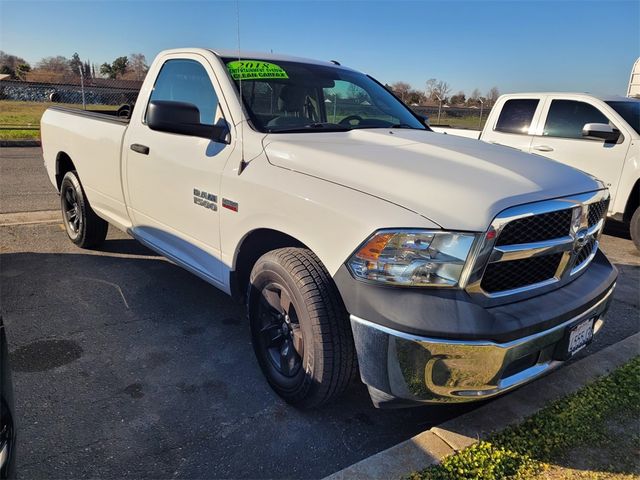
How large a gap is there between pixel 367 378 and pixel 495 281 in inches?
27.8

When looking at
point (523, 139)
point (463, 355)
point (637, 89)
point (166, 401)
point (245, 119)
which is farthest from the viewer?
point (637, 89)

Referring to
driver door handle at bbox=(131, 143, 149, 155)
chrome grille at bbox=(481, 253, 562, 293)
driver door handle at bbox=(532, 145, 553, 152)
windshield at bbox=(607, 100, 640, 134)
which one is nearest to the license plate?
chrome grille at bbox=(481, 253, 562, 293)

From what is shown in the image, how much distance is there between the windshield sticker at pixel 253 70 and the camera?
324 centimetres

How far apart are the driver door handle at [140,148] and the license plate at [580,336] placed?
298cm

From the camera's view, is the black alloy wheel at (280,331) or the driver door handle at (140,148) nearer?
the black alloy wheel at (280,331)

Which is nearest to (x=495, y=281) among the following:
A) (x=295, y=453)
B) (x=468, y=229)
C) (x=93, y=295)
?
(x=468, y=229)

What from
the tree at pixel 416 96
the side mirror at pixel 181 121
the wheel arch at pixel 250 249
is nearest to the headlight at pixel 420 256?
the wheel arch at pixel 250 249

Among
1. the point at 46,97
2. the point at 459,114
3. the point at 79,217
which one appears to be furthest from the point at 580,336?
the point at 46,97

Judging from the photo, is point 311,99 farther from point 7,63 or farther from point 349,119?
point 7,63

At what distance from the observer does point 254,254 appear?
3.04 meters

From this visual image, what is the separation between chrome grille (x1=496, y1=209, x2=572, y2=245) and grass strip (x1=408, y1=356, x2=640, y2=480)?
1.00 meters

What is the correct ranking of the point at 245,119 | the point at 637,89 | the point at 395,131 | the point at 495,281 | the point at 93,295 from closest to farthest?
1. the point at 495,281
2. the point at 245,119
3. the point at 395,131
4. the point at 93,295
5. the point at 637,89

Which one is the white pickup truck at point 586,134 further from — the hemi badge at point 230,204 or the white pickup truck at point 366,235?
the hemi badge at point 230,204

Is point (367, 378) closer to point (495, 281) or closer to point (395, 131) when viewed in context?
point (495, 281)
